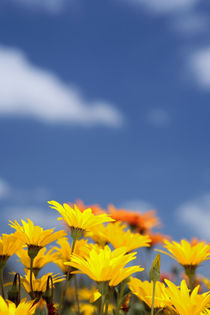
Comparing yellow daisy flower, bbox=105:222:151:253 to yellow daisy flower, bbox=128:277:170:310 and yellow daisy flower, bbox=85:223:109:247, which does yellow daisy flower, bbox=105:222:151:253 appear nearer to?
yellow daisy flower, bbox=85:223:109:247

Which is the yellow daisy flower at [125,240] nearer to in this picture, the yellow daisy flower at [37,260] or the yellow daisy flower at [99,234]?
the yellow daisy flower at [99,234]

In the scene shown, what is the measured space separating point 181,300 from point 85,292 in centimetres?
297

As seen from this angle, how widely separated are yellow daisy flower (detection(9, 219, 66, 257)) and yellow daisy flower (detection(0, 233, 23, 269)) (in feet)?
0.13

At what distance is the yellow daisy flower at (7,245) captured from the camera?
5.95ft

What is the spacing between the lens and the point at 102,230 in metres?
2.43

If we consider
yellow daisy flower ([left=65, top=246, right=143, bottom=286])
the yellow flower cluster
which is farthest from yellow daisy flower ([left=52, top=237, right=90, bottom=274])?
yellow daisy flower ([left=65, top=246, right=143, bottom=286])

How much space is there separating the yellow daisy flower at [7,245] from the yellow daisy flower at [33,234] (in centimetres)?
4

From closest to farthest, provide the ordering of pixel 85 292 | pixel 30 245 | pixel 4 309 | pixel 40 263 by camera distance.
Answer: pixel 4 309 < pixel 30 245 < pixel 40 263 < pixel 85 292

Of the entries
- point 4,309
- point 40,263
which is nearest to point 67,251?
point 40,263

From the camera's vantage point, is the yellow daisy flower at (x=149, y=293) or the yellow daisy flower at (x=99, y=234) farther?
the yellow daisy flower at (x=99, y=234)

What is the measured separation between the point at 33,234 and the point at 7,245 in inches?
5.2

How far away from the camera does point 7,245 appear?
5.99 feet

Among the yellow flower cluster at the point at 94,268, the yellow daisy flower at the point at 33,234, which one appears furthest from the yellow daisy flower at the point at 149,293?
the yellow daisy flower at the point at 33,234

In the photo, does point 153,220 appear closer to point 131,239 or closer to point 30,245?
point 131,239
